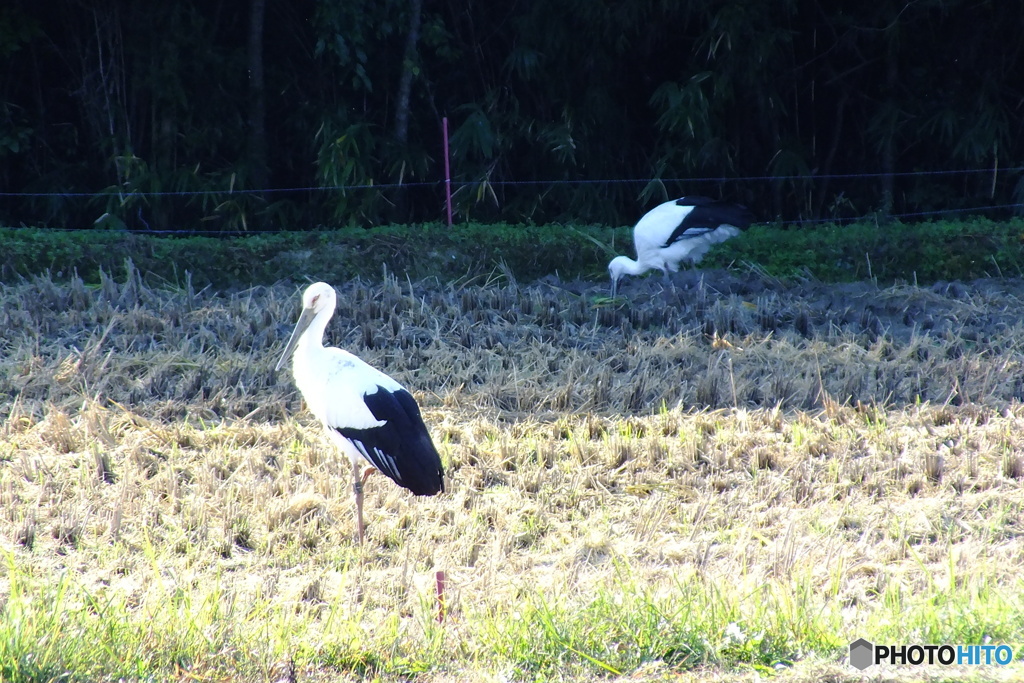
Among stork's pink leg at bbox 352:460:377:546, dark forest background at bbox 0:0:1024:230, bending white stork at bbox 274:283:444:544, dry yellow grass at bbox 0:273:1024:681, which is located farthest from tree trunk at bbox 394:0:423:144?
stork's pink leg at bbox 352:460:377:546

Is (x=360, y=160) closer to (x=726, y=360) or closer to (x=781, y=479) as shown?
(x=726, y=360)

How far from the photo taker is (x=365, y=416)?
3.91 metres

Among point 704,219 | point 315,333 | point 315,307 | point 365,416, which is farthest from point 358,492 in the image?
point 704,219

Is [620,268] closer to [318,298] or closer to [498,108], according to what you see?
[498,108]

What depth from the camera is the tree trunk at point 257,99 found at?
395 inches

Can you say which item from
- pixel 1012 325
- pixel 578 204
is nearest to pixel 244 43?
pixel 578 204

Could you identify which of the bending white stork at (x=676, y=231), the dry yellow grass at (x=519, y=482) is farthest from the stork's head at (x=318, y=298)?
the bending white stork at (x=676, y=231)

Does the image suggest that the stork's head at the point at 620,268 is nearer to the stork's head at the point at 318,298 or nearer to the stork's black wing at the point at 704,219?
the stork's black wing at the point at 704,219

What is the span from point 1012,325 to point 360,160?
5.53 meters

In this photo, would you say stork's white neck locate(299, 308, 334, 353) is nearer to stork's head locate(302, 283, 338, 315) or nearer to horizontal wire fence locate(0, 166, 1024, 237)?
stork's head locate(302, 283, 338, 315)

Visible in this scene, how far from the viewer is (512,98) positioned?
34.4 feet

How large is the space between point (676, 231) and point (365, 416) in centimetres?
435

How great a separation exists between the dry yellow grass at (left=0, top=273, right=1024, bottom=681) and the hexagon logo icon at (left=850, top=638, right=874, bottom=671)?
0.06 m

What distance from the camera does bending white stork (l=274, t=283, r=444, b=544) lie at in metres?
3.80
